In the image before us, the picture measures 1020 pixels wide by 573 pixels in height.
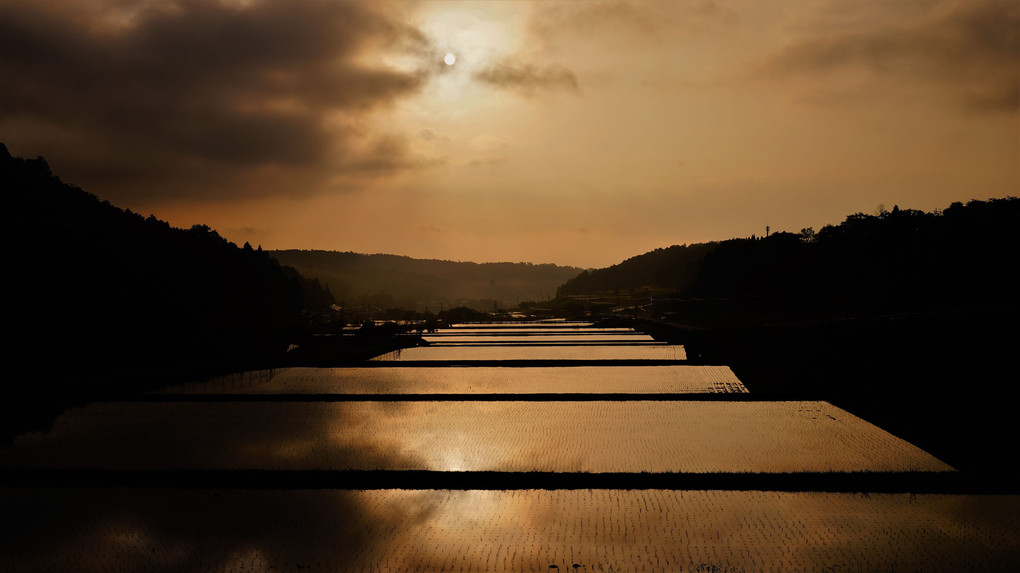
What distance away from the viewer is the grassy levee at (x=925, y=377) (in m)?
11.8

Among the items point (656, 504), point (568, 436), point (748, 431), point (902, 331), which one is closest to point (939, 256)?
point (902, 331)

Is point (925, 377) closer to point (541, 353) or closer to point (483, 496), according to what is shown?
point (483, 496)

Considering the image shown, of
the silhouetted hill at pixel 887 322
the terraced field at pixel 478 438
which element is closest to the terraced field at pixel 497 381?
the silhouetted hill at pixel 887 322

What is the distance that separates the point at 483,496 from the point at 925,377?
32.1 feet

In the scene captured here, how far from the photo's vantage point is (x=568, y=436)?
41.8 feet

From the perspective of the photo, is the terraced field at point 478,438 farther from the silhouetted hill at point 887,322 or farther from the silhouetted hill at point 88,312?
the silhouetted hill at point 88,312

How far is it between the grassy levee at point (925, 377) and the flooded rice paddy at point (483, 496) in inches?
30.4

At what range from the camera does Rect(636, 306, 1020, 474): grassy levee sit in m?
11.8

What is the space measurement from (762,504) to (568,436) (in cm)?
437

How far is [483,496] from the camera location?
920 cm

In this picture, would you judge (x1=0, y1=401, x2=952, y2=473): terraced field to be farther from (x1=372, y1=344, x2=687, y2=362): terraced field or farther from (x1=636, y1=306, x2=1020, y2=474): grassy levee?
(x1=372, y1=344, x2=687, y2=362): terraced field

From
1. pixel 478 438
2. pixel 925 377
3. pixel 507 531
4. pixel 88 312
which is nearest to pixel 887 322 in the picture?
pixel 925 377

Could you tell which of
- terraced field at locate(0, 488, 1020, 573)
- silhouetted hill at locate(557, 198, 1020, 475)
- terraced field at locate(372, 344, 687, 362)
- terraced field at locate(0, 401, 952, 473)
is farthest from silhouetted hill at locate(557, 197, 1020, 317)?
terraced field at locate(0, 488, 1020, 573)

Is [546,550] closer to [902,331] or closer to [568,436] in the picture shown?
[568,436]
